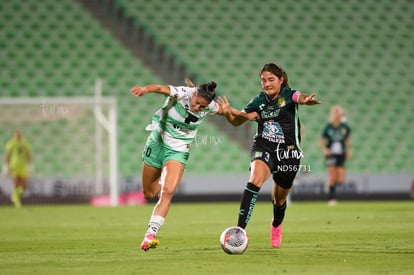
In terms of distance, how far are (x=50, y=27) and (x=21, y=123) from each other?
165 inches

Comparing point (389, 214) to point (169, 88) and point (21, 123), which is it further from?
point (21, 123)

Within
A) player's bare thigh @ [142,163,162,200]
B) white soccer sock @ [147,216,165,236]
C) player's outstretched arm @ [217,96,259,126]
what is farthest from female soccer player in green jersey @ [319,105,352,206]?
white soccer sock @ [147,216,165,236]

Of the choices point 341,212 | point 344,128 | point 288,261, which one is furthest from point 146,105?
point 288,261

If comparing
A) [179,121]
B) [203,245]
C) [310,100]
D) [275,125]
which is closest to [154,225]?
[203,245]

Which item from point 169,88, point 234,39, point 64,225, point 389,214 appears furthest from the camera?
point 234,39

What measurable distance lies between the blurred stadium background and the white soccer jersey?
12.0m

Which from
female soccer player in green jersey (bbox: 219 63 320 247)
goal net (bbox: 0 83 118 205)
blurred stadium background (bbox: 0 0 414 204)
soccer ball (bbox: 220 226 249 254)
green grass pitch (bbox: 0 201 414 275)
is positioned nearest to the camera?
green grass pitch (bbox: 0 201 414 275)

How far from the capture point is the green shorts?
9.50m

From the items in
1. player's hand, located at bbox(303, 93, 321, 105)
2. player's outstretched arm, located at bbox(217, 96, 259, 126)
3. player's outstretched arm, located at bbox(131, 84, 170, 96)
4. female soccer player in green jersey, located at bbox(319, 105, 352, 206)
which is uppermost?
player's hand, located at bbox(303, 93, 321, 105)

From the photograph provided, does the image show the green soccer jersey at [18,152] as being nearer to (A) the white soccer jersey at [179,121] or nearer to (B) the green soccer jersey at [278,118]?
(A) the white soccer jersey at [179,121]

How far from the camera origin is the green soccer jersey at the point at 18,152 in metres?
20.9

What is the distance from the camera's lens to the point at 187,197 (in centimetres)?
2164

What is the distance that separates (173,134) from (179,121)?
182 mm

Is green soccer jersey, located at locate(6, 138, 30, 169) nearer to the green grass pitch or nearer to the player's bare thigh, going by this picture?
the green grass pitch
